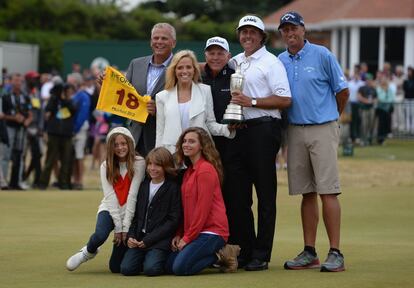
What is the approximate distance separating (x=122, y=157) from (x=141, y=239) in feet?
2.37

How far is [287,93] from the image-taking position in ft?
33.1

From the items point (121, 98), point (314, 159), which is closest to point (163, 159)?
point (121, 98)

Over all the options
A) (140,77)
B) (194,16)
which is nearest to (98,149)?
(140,77)

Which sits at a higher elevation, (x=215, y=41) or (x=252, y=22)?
(x=252, y=22)

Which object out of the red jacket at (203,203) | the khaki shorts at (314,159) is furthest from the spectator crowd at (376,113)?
the red jacket at (203,203)

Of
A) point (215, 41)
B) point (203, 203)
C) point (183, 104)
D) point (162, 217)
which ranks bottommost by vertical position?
point (162, 217)

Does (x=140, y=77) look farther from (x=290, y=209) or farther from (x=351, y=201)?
(x=351, y=201)

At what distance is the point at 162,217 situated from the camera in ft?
32.7

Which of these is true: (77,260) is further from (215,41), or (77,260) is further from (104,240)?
(215,41)

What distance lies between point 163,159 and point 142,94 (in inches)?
38.9

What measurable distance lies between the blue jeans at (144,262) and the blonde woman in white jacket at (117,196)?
0.53 ft

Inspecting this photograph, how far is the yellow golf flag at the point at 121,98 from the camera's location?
415 inches

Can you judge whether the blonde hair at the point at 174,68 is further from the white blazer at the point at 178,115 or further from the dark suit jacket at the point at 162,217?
the dark suit jacket at the point at 162,217

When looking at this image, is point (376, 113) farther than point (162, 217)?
Yes
